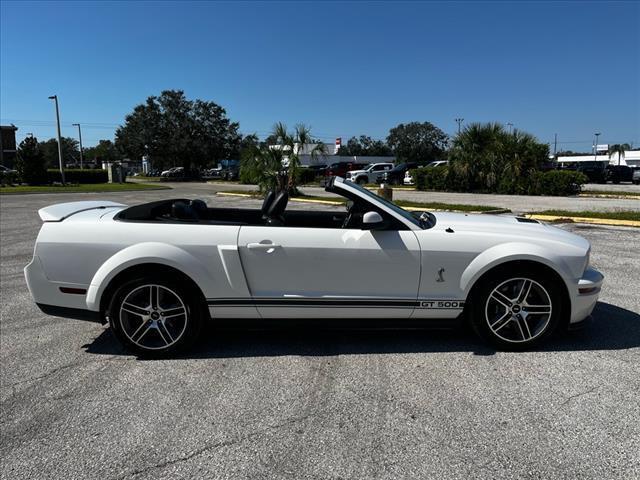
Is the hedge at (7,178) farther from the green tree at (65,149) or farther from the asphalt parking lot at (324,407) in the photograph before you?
the green tree at (65,149)

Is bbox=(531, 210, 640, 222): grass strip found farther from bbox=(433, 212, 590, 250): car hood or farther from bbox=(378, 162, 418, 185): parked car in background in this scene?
bbox=(378, 162, 418, 185): parked car in background

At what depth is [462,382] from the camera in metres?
3.47

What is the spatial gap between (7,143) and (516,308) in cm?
9245

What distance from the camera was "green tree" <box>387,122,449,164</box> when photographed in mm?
119925

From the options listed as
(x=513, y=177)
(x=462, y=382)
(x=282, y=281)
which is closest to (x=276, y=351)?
(x=282, y=281)

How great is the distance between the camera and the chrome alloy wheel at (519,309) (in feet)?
12.7

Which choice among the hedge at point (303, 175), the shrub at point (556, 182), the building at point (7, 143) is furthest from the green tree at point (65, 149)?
the shrub at point (556, 182)

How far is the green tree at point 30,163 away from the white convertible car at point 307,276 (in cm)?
3722

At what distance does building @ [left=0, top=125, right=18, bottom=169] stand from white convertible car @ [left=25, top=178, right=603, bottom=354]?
8616 centimetres

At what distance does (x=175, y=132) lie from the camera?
5731 cm

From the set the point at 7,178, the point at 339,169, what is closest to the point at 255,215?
the point at 339,169

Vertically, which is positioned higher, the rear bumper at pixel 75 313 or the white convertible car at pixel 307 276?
the white convertible car at pixel 307 276

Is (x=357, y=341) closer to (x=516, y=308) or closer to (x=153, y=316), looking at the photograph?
(x=516, y=308)

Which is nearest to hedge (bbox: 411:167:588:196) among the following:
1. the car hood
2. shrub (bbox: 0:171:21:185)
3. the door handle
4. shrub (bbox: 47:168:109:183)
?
the car hood
